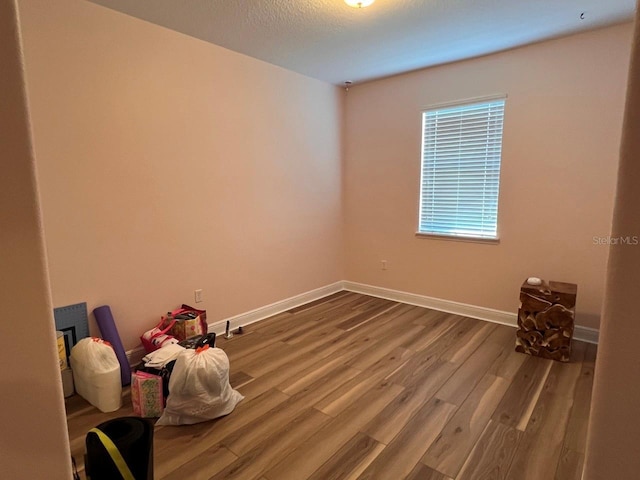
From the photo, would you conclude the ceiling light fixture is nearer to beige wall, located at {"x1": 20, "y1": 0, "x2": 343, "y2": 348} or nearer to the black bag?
beige wall, located at {"x1": 20, "y1": 0, "x2": 343, "y2": 348}

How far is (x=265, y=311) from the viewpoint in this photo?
12.7 ft

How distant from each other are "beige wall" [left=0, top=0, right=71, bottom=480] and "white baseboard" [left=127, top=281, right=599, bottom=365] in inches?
89.6

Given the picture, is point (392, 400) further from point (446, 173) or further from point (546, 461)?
point (446, 173)

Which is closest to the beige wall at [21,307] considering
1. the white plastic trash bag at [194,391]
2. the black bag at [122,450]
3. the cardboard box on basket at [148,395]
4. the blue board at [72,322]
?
the black bag at [122,450]

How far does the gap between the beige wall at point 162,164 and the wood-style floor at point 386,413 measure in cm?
73

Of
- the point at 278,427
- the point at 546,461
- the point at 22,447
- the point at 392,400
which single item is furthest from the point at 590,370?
the point at 22,447

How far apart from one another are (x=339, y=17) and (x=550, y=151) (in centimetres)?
216

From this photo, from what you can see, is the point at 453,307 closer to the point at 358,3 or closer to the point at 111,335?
the point at 358,3

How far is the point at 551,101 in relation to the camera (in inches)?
126

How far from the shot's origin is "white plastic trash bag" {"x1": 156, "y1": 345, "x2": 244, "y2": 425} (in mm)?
2141

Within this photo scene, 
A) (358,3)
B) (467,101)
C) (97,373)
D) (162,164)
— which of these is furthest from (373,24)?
(97,373)

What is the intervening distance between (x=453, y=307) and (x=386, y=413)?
2.04 metres

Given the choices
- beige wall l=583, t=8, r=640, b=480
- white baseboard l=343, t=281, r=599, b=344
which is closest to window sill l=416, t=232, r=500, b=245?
white baseboard l=343, t=281, r=599, b=344

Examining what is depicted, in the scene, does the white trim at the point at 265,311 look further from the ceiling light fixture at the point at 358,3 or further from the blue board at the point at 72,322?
the ceiling light fixture at the point at 358,3
